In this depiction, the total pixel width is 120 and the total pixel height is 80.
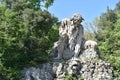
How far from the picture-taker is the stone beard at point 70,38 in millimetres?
22312

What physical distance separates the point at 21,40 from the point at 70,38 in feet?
8.73

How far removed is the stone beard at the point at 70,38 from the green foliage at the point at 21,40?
0.96 m

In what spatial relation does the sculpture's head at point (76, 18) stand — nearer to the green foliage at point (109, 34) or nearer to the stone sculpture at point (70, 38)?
the stone sculpture at point (70, 38)

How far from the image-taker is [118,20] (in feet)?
108

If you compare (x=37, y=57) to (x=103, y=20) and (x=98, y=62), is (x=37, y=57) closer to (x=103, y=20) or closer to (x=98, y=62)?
(x=98, y=62)

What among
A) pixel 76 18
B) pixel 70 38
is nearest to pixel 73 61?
pixel 70 38

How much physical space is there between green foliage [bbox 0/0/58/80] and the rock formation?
655 mm

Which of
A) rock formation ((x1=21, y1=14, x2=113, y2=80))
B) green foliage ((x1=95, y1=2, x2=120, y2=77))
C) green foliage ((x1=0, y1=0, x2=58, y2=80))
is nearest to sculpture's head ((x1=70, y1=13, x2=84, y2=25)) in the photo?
rock formation ((x1=21, y1=14, x2=113, y2=80))

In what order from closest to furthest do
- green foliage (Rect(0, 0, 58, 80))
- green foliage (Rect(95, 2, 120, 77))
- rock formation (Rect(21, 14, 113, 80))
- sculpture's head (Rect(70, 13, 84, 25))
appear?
rock formation (Rect(21, 14, 113, 80)) → green foliage (Rect(0, 0, 58, 80)) → sculpture's head (Rect(70, 13, 84, 25)) → green foliage (Rect(95, 2, 120, 77))

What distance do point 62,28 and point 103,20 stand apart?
13521 mm

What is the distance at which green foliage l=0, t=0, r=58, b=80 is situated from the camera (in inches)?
865

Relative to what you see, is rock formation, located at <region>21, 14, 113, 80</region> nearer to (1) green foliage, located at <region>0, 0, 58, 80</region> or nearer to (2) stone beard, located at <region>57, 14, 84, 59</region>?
(2) stone beard, located at <region>57, 14, 84, 59</region>

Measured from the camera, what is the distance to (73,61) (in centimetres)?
2141

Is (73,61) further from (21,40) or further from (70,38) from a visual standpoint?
(21,40)
